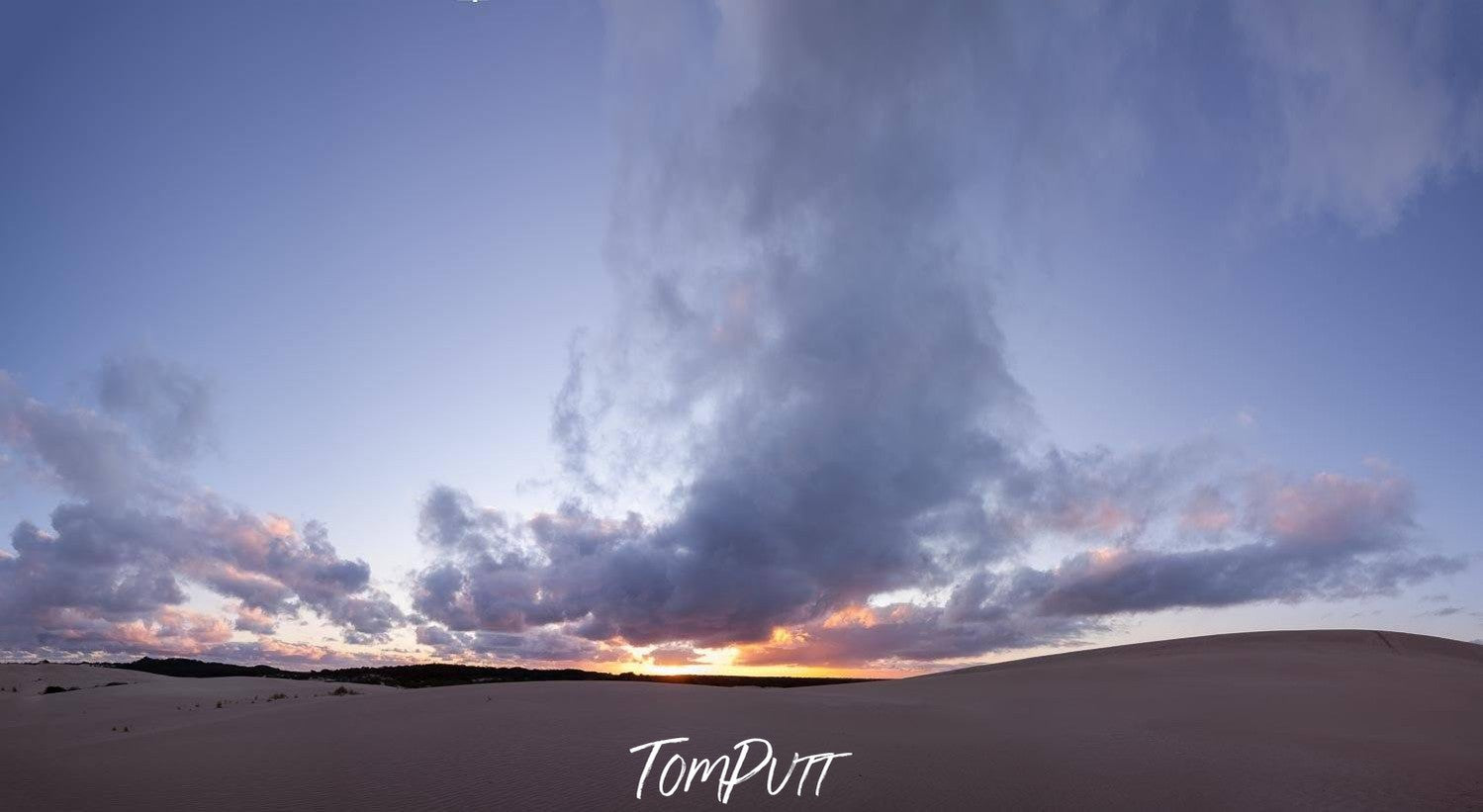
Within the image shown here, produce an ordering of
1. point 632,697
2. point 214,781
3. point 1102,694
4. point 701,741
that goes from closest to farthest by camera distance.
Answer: point 214,781 → point 701,741 → point 632,697 → point 1102,694

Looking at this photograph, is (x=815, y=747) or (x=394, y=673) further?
(x=394, y=673)

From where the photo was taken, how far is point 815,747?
51.0 ft

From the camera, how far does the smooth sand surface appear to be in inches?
481

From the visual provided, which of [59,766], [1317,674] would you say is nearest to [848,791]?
[59,766]

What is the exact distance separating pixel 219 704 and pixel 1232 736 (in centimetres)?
3481

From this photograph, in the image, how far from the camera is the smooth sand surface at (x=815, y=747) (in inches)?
481

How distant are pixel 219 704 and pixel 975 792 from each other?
30.9 metres

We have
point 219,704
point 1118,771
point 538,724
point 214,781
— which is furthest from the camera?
point 219,704

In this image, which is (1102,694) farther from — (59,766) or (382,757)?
(59,766)

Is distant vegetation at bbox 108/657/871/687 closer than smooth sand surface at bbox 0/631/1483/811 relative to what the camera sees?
No

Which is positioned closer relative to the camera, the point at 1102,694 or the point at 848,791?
the point at 848,791

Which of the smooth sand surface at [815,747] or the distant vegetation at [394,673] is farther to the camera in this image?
the distant vegetation at [394,673]

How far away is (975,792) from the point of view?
12.3 m

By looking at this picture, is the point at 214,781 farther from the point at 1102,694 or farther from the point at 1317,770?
the point at 1102,694
